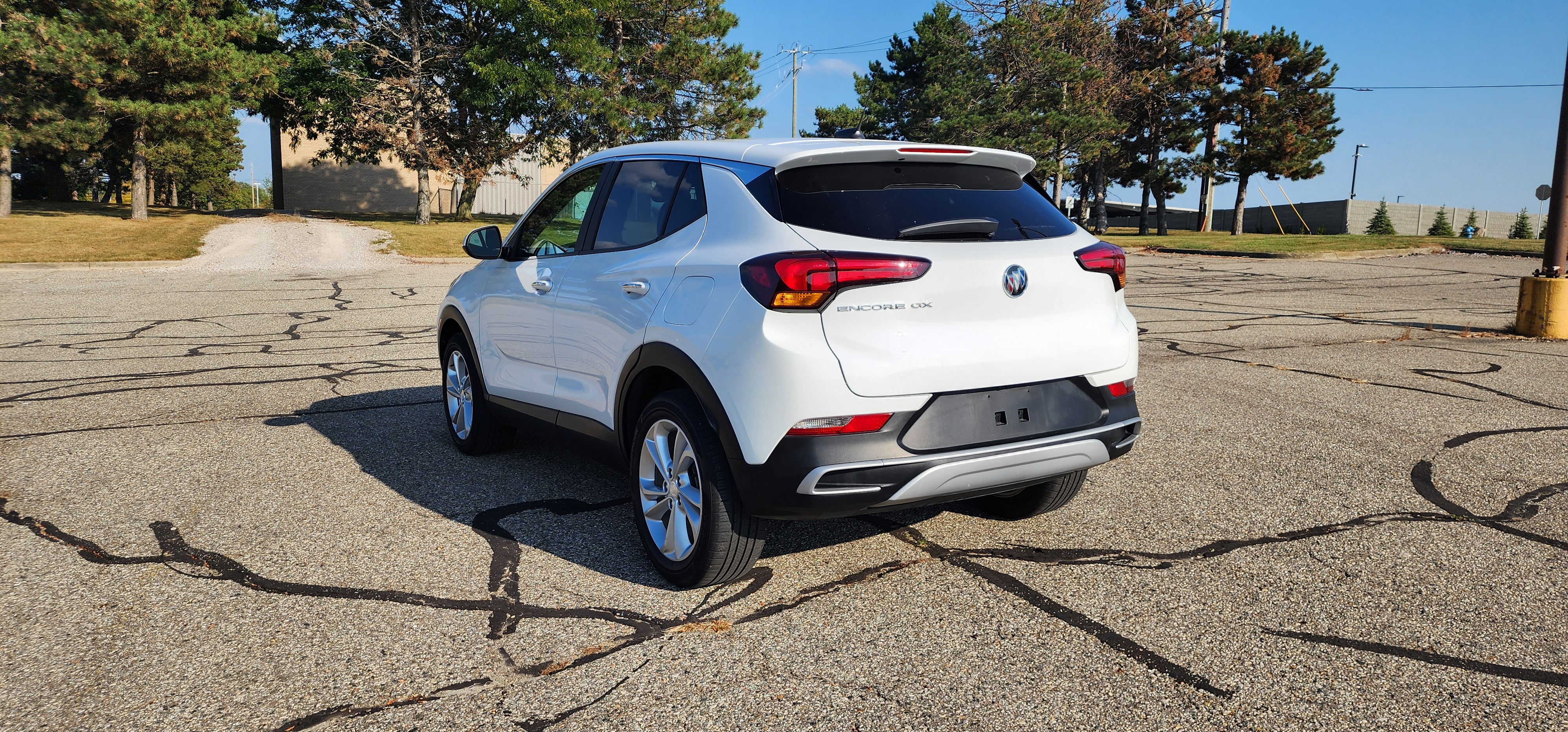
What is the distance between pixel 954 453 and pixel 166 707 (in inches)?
99.8

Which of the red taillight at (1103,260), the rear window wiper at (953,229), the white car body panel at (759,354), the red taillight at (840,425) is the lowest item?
the red taillight at (840,425)

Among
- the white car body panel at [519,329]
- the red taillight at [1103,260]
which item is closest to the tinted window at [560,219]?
the white car body panel at [519,329]

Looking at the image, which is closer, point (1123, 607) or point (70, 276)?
point (1123, 607)

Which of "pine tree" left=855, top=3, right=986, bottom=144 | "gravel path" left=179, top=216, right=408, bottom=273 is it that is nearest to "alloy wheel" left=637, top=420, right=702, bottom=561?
"gravel path" left=179, top=216, right=408, bottom=273

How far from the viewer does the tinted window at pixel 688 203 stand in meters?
3.91

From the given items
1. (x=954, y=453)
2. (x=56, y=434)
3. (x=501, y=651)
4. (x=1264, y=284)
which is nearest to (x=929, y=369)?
(x=954, y=453)

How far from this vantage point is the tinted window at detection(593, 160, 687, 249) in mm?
4160

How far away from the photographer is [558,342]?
470cm

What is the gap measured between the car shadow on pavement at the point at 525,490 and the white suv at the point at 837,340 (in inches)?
15.3

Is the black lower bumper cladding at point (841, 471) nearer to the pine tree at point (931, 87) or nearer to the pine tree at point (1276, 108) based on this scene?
the pine tree at point (931, 87)

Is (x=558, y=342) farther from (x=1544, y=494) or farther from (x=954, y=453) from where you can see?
(x=1544, y=494)

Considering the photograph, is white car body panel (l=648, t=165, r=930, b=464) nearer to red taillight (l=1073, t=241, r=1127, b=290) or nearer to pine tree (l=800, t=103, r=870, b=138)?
red taillight (l=1073, t=241, r=1127, b=290)

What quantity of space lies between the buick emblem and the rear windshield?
0.47 ft

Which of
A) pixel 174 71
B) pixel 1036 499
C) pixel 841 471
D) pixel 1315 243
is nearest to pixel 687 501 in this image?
pixel 841 471
